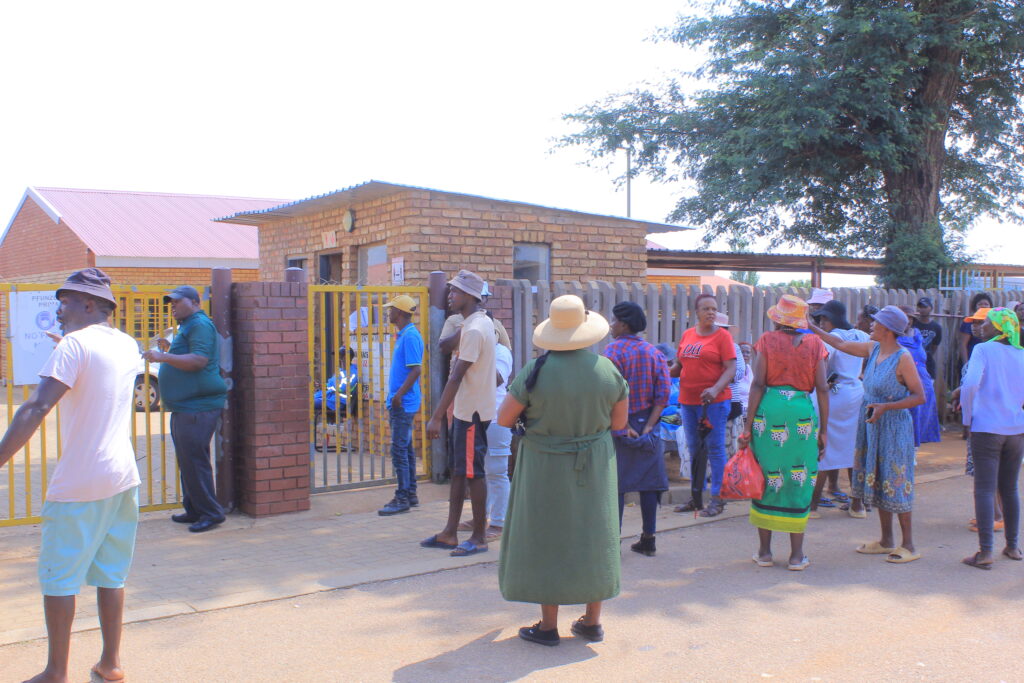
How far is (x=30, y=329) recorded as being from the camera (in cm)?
636

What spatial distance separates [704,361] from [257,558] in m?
3.65

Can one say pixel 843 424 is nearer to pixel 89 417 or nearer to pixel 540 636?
pixel 540 636

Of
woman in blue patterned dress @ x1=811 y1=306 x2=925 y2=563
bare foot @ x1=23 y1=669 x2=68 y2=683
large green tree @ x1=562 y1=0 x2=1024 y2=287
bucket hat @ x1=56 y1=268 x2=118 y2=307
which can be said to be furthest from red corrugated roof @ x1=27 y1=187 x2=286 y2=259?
bare foot @ x1=23 y1=669 x2=68 y2=683

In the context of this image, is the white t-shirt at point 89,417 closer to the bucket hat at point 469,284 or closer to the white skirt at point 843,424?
the bucket hat at point 469,284

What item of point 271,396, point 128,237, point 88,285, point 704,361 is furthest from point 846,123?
point 128,237

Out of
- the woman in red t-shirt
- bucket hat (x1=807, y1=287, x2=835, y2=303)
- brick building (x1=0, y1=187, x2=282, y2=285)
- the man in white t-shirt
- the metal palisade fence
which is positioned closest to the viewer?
the man in white t-shirt

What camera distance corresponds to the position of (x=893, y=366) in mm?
5969

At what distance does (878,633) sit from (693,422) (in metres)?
2.75

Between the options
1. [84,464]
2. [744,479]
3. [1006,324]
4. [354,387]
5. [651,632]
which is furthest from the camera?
[354,387]

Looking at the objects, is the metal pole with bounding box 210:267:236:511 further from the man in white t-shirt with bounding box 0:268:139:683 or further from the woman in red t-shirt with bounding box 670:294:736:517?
the woman in red t-shirt with bounding box 670:294:736:517

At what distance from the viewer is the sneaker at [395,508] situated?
7.22m

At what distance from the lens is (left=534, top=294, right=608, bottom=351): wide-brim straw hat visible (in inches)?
171

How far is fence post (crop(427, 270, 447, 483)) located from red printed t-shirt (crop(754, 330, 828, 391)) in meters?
3.32

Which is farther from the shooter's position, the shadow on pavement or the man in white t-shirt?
the shadow on pavement
